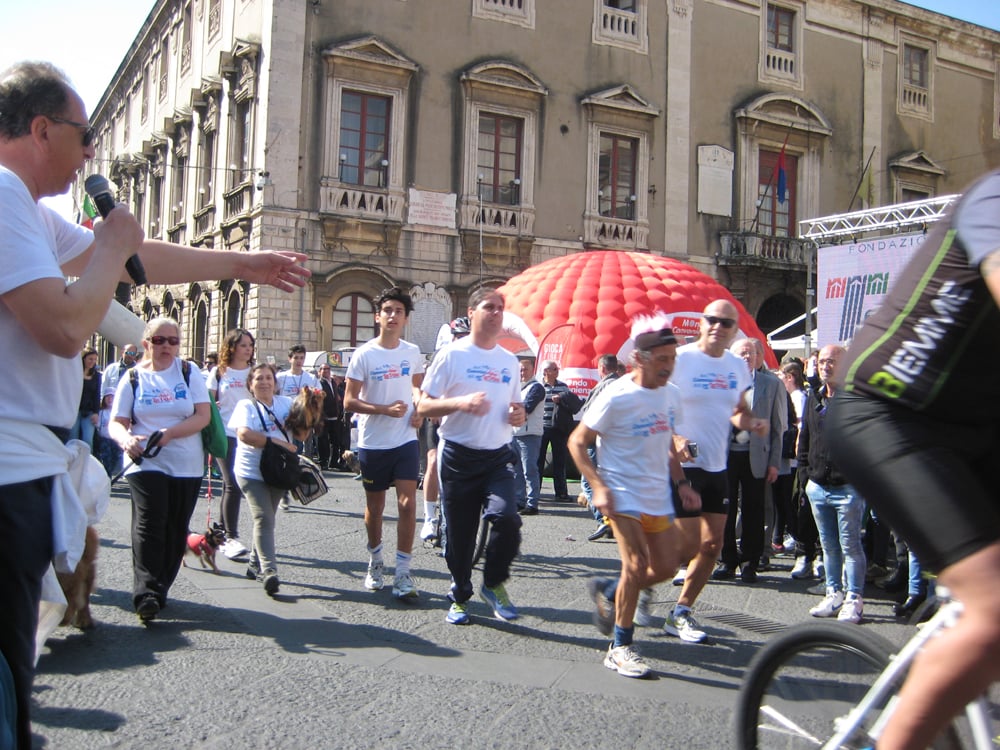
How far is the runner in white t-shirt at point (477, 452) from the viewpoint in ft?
18.5

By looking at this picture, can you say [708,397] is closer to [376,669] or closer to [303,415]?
[376,669]

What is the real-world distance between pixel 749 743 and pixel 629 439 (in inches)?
86.4

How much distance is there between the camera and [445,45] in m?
22.8

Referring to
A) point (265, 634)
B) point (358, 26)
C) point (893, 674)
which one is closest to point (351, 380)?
point (265, 634)

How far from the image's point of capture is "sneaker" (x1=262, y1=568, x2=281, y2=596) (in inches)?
242

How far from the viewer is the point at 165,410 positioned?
5820 millimetres

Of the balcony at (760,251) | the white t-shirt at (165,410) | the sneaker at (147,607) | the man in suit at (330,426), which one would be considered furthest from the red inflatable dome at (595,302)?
the sneaker at (147,607)

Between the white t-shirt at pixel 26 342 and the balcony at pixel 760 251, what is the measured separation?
25.5 meters

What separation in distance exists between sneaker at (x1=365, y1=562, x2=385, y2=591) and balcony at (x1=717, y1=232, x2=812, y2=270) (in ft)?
70.8

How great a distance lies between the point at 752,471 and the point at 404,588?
3.13 meters

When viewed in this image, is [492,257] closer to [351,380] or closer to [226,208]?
[226,208]

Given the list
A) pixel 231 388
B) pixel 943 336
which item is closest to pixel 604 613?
pixel 943 336

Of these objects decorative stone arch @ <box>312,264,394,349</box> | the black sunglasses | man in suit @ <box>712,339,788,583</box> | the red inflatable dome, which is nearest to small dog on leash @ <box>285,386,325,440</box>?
man in suit @ <box>712,339,788,583</box>

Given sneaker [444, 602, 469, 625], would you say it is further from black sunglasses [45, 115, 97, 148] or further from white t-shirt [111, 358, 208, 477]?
black sunglasses [45, 115, 97, 148]
